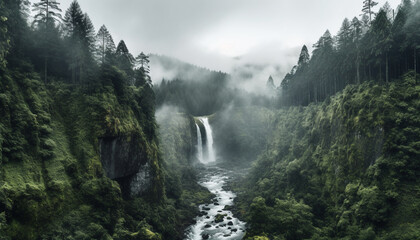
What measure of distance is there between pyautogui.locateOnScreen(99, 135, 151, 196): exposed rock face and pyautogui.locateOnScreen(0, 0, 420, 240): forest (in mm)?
184

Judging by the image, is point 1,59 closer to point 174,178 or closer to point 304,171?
point 174,178

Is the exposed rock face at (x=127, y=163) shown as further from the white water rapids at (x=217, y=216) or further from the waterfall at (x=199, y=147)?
the waterfall at (x=199, y=147)

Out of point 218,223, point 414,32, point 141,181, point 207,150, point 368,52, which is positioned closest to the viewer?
point 141,181

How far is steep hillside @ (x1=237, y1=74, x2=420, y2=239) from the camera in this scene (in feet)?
98.7

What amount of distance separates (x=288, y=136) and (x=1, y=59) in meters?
67.3

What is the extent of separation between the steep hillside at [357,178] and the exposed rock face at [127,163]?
67.7 ft

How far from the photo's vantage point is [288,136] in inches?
2847

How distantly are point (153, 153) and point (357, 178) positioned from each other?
124 feet

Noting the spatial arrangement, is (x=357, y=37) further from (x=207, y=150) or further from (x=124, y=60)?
(x=207, y=150)

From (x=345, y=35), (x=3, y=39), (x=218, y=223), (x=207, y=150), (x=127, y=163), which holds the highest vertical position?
(x=345, y=35)

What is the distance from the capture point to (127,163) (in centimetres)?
4097

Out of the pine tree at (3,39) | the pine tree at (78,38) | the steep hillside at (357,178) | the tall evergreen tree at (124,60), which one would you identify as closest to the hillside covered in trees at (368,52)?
the steep hillside at (357,178)

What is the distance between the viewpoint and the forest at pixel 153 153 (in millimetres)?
28234

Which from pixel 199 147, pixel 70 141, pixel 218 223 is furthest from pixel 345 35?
pixel 199 147
